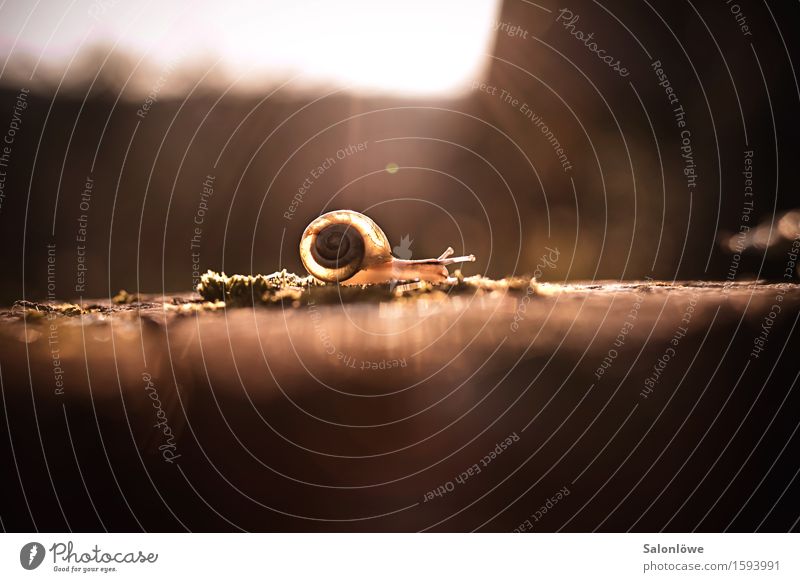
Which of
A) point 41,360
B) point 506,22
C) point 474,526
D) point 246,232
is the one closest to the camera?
point 41,360

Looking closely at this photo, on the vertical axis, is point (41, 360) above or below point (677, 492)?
above

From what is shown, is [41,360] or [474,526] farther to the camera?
[474,526]

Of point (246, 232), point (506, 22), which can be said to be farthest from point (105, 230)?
point (506, 22)

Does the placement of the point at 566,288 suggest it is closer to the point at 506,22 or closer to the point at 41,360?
the point at 506,22

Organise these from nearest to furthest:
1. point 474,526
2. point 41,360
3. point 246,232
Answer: point 41,360 < point 474,526 < point 246,232
